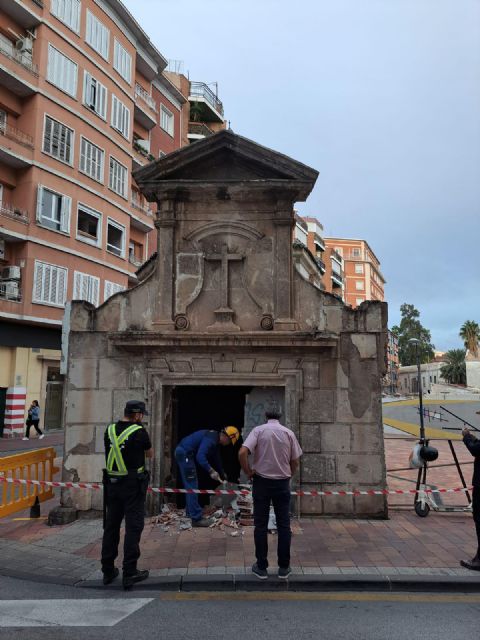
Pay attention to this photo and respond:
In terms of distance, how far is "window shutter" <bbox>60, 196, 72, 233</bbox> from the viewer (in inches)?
884

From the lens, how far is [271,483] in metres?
5.42

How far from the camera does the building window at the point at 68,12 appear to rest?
885 inches

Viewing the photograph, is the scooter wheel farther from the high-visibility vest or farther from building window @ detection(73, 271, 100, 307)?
building window @ detection(73, 271, 100, 307)

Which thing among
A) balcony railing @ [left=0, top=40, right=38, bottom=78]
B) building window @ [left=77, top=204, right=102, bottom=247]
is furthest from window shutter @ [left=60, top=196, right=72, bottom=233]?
balcony railing @ [left=0, top=40, right=38, bottom=78]

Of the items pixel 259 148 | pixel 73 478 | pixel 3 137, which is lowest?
pixel 73 478

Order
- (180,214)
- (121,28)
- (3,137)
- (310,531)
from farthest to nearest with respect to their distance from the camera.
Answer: (121,28) → (3,137) → (180,214) → (310,531)

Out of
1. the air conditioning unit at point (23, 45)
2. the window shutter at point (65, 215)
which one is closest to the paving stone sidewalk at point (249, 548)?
the window shutter at point (65, 215)

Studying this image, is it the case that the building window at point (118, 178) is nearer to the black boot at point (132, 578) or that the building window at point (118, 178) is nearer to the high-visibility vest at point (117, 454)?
the high-visibility vest at point (117, 454)

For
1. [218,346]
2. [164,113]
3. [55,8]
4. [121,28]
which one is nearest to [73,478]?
[218,346]

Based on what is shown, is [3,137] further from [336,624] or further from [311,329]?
[336,624]

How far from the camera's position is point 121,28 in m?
26.9

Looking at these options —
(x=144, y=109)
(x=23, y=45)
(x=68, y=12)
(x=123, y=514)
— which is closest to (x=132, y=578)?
(x=123, y=514)

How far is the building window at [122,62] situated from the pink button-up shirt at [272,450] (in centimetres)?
2587

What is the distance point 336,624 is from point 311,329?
4581 millimetres
